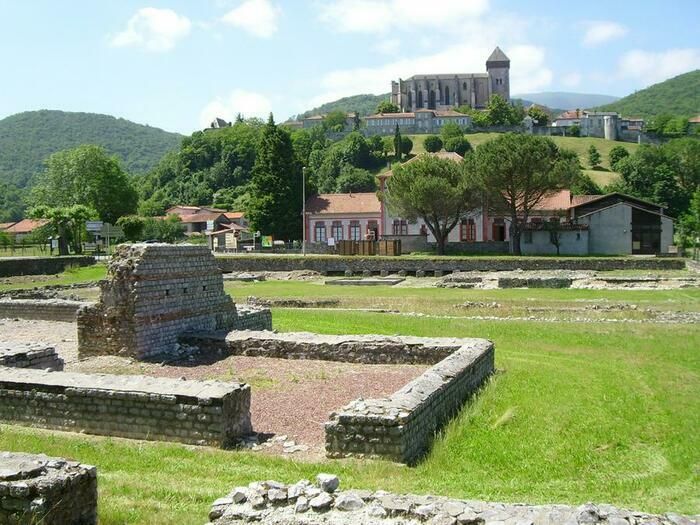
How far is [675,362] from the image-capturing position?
1595cm

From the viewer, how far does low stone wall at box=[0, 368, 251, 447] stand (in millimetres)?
9742

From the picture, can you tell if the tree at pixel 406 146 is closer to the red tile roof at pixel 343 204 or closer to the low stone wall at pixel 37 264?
the red tile roof at pixel 343 204

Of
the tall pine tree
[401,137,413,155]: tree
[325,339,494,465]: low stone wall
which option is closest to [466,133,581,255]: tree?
the tall pine tree

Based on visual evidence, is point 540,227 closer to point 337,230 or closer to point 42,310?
point 337,230

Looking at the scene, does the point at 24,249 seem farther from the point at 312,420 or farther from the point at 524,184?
the point at 312,420

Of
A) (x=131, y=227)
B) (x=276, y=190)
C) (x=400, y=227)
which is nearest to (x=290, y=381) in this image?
(x=400, y=227)

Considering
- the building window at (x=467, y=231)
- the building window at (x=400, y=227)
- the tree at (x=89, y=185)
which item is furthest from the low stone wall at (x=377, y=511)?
the tree at (x=89, y=185)

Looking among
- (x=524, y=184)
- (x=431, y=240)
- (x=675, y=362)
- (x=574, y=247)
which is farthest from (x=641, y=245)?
(x=675, y=362)

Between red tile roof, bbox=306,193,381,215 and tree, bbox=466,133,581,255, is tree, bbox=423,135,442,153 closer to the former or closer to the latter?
red tile roof, bbox=306,193,381,215

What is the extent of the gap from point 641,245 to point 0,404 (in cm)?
6004

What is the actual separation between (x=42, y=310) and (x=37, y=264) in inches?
1101

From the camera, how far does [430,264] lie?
50.4 meters

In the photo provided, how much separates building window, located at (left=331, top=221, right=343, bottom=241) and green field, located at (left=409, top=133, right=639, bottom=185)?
63.0 meters

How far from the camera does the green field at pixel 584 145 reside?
125438 mm
